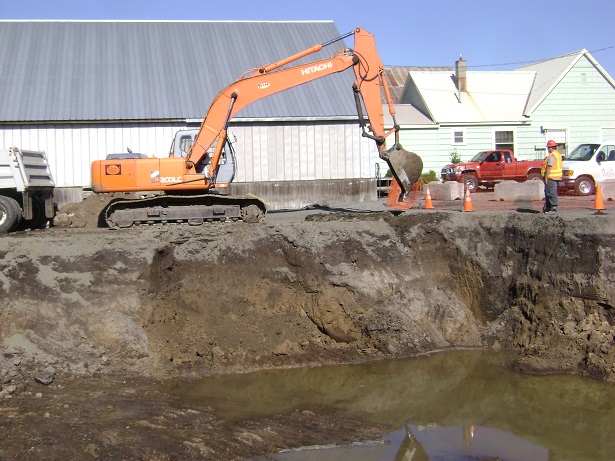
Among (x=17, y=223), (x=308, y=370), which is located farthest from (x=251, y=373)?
(x=17, y=223)

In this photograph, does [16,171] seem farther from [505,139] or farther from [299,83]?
[505,139]

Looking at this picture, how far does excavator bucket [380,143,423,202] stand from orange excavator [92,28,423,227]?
380 mm

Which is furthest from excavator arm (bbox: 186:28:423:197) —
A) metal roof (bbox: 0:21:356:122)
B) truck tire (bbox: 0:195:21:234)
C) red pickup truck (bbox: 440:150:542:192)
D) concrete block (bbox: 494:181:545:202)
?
red pickup truck (bbox: 440:150:542:192)

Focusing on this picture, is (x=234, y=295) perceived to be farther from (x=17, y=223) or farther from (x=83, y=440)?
(x=17, y=223)

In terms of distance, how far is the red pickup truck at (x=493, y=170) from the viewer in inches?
1032

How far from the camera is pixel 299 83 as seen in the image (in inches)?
585

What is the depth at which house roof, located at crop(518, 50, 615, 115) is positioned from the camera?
32344mm

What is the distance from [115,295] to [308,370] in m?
3.26

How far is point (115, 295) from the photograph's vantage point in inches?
424

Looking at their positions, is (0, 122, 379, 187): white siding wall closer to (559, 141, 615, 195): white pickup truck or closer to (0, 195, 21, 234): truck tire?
(559, 141, 615, 195): white pickup truck

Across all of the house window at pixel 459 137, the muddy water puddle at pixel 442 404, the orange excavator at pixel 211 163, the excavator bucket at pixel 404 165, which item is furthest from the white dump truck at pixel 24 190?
the house window at pixel 459 137

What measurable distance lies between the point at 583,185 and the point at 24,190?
16246mm

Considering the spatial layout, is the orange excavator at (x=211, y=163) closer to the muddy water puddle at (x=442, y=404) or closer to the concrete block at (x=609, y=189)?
the muddy water puddle at (x=442, y=404)

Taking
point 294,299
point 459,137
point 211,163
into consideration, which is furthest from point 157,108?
point 459,137
